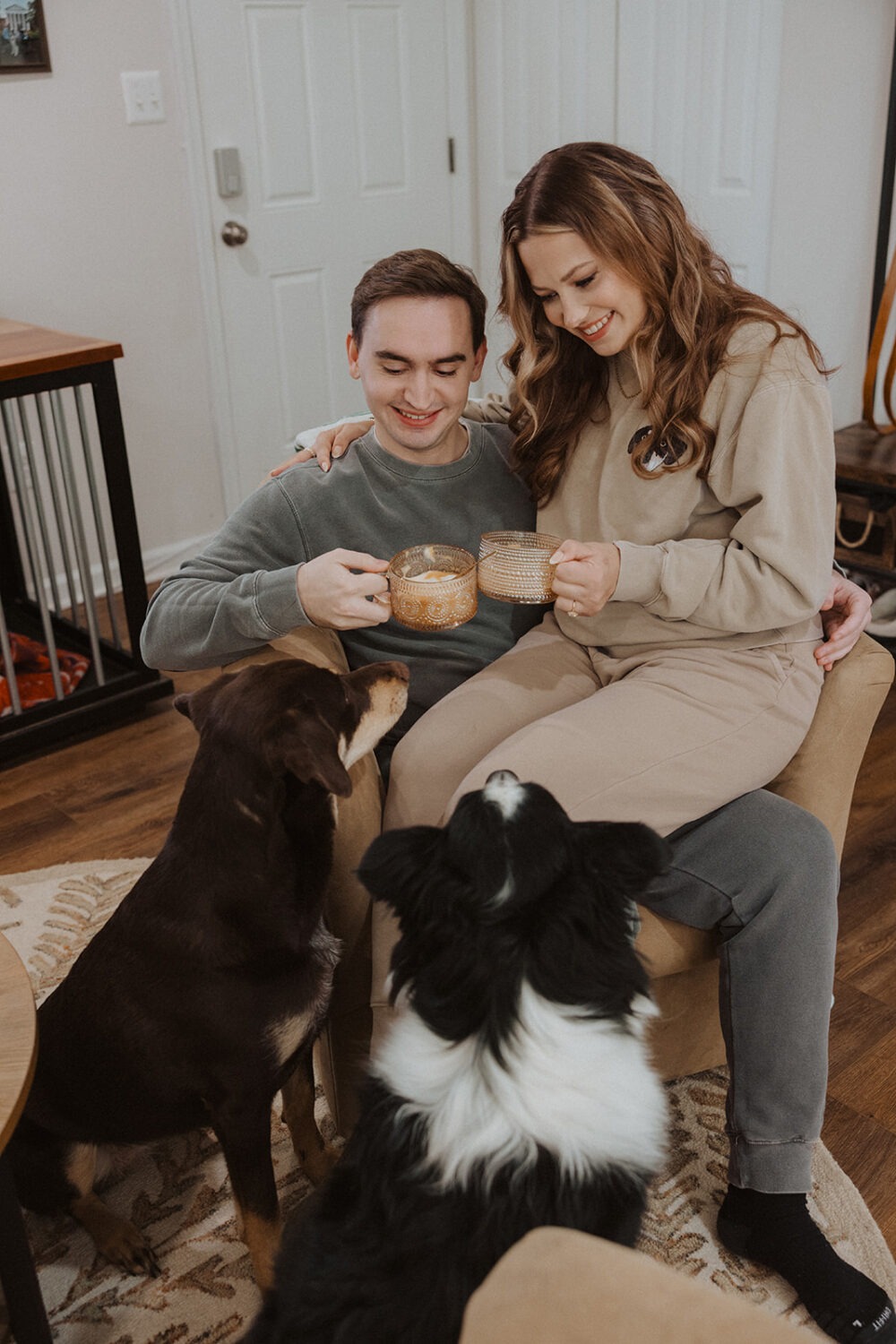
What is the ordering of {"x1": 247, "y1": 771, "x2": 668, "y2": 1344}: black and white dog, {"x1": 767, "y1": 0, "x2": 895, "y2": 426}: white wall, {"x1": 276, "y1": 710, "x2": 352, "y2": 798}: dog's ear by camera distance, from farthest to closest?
{"x1": 767, "y1": 0, "x2": 895, "y2": 426}: white wall < {"x1": 276, "y1": 710, "x2": 352, "y2": 798}: dog's ear < {"x1": 247, "y1": 771, "x2": 668, "y2": 1344}: black and white dog

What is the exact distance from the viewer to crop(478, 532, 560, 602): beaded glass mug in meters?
1.47

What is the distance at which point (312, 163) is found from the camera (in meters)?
3.77

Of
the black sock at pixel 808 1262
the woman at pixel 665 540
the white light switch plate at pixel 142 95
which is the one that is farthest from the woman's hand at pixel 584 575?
the white light switch plate at pixel 142 95

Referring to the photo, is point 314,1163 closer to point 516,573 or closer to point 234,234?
point 516,573

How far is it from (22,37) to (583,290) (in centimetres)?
236

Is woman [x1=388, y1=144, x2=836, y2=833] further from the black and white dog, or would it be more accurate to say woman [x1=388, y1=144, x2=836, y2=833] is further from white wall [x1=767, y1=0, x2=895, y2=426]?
white wall [x1=767, y1=0, x2=895, y2=426]

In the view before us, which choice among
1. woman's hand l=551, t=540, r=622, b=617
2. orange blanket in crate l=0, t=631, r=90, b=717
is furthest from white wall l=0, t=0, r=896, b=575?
woman's hand l=551, t=540, r=622, b=617

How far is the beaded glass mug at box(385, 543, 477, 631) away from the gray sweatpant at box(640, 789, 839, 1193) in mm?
422

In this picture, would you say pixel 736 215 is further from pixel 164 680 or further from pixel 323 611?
pixel 323 611

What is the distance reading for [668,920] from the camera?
4.80 feet

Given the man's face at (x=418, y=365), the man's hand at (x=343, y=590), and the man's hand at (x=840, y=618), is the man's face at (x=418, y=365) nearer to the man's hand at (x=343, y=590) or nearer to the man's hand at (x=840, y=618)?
the man's hand at (x=343, y=590)

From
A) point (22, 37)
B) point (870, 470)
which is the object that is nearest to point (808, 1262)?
point (870, 470)

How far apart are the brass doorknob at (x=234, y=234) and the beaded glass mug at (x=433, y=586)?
252 centimetres

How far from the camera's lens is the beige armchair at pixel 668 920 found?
4.86ft
